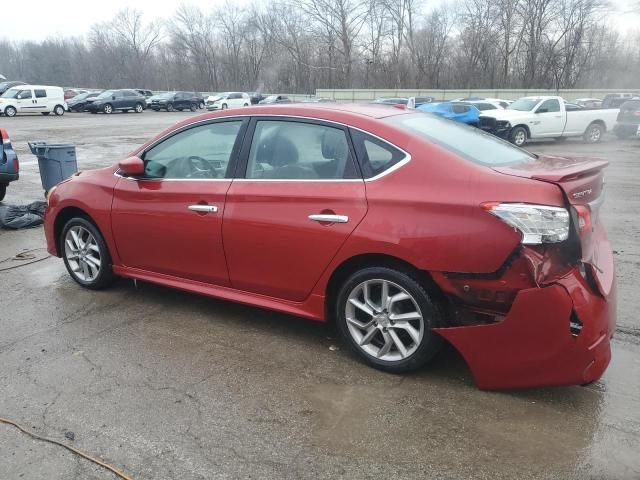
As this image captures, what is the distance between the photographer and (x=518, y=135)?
59.7 feet

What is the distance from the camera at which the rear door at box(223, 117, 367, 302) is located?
3.39 m

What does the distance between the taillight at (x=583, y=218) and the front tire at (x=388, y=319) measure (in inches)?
34.1

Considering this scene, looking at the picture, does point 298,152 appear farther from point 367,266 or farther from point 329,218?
point 367,266

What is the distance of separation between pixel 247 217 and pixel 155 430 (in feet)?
4.85

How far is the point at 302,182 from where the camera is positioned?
3574mm

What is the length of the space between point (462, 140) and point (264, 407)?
2.09 meters

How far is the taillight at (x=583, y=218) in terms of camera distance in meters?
2.87

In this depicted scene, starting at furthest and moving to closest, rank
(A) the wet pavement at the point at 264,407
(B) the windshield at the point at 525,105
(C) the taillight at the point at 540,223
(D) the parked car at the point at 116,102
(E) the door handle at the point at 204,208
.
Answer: (D) the parked car at the point at 116,102
(B) the windshield at the point at 525,105
(E) the door handle at the point at 204,208
(C) the taillight at the point at 540,223
(A) the wet pavement at the point at 264,407

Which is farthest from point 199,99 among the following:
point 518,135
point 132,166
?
point 132,166

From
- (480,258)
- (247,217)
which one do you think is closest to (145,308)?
(247,217)

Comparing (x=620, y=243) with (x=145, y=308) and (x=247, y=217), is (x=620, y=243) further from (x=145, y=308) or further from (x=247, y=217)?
(x=145, y=308)

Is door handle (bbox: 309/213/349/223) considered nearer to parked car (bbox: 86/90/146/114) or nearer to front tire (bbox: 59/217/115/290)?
front tire (bbox: 59/217/115/290)

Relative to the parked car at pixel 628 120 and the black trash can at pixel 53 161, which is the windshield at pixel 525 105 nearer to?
the parked car at pixel 628 120

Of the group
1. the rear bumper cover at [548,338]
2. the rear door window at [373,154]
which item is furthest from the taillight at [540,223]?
the rear door window at [373,154]
